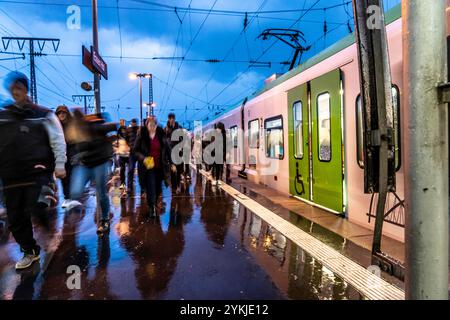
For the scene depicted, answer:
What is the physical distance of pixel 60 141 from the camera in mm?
3717

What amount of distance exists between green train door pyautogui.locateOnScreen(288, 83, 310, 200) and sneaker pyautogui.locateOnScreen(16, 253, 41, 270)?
16.2 feet

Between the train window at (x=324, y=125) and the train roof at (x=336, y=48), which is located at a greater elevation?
the train roof at (x=336, y=48)

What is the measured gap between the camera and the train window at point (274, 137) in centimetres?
830

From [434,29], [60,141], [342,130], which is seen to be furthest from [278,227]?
[434,29]

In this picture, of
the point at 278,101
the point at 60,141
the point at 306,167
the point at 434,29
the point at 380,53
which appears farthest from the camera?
the point at 278,101

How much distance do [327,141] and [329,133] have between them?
16 centimetres

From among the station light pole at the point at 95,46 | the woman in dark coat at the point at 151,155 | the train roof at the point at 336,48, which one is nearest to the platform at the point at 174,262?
the woman in dark coat at the point at 151,155

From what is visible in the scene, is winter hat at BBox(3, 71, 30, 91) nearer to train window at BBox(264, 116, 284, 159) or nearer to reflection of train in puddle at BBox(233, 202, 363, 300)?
reflection of train in puddle at BBox(233, 202, 363, 300)

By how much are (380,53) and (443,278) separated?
2.06 metres

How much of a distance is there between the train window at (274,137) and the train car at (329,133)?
3 cm

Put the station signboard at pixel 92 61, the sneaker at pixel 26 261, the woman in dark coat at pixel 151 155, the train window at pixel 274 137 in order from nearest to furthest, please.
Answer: the sneaker at pixel 26 261 → the woman in dark coat at pixel 151 155 → the station signboard at pixel 92 61 → the train window at pixel 274 137

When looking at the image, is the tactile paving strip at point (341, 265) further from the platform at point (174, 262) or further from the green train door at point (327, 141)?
the green train door at point (327, 141)

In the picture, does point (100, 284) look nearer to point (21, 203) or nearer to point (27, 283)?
point (27, 283)
